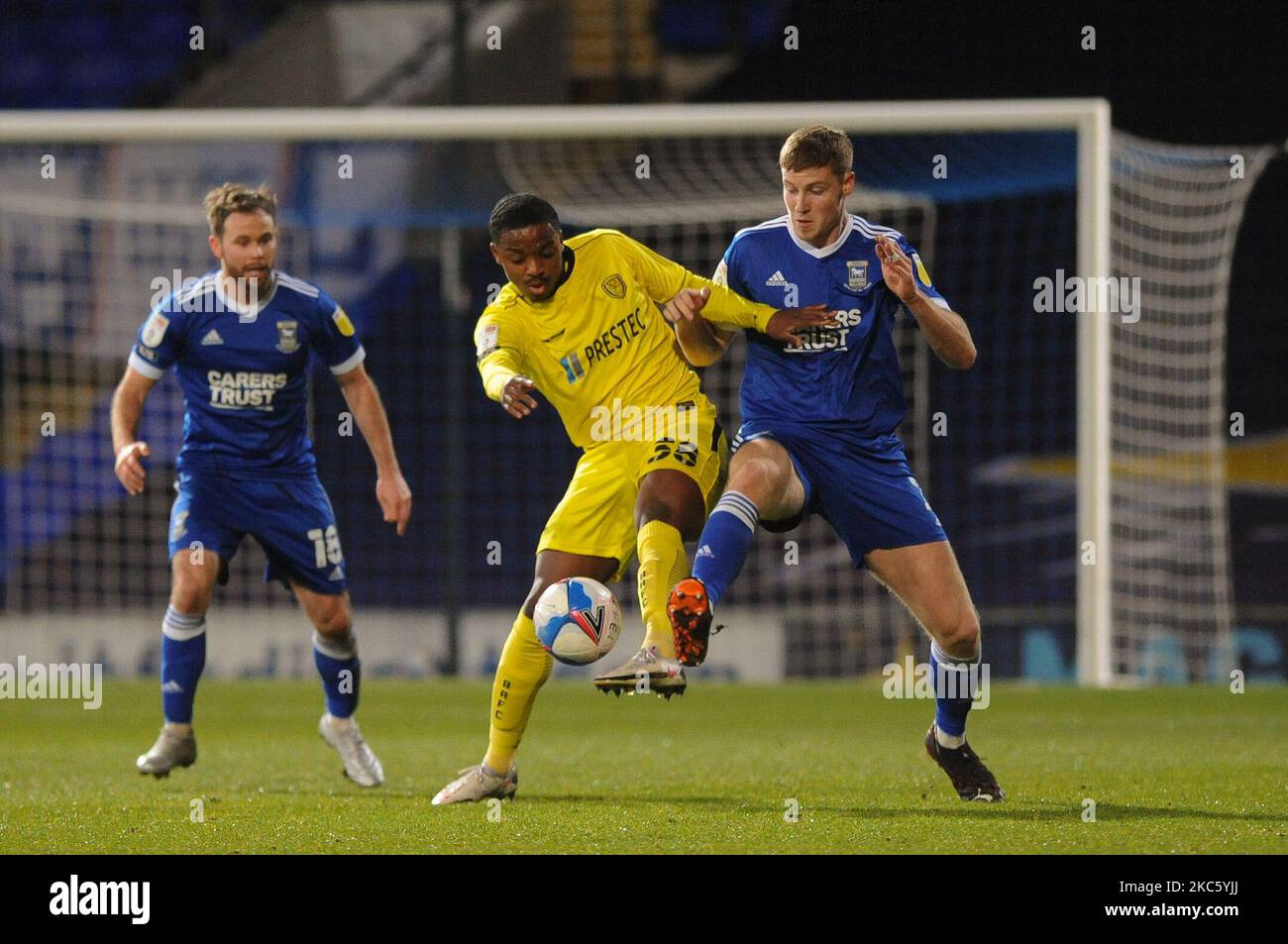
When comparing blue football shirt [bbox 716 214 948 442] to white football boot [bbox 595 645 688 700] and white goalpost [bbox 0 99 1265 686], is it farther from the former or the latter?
white goalpost [bbox 0 99 1265 686]

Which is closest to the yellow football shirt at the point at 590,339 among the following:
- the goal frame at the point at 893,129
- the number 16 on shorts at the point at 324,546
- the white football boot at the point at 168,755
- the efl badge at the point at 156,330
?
the number 16 on shorts at the point at 324,546

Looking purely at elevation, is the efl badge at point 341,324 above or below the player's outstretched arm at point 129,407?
above

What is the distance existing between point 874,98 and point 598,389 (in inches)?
486

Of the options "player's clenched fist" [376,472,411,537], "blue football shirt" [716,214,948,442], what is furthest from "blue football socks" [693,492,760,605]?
"player's clenched fist" [376,472,411,537]

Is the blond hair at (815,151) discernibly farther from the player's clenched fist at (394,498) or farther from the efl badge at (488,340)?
the player's clenched fist at (394,498)

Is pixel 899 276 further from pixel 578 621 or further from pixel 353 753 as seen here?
pixel 353 753

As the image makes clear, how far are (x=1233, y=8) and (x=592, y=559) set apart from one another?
530 inches

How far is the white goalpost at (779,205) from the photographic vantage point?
420 inches

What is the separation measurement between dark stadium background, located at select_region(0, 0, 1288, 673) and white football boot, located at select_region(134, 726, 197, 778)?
614 cm

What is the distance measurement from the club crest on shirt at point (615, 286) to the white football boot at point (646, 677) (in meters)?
1.29

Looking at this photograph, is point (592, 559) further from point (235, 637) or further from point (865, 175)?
point (235, 637)

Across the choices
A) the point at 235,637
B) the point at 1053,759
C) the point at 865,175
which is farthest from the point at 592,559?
the point at 235,637

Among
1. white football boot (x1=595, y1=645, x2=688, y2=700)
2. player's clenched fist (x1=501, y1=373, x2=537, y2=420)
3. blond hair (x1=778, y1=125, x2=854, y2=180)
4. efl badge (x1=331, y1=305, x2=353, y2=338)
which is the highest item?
blond hair (x1=778, y1=125, x2=854, y2=180)

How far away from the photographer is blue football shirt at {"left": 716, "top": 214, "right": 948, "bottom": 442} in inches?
217
